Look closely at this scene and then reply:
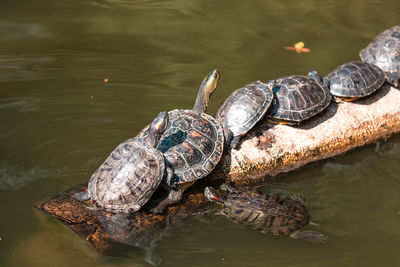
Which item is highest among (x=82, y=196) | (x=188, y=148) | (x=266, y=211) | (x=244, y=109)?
(x=244, y=109)

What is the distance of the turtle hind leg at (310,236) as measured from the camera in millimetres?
4547

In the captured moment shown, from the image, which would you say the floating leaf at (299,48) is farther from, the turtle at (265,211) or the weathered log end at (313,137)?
the turtle at (265,211)

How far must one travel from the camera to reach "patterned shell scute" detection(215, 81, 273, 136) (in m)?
5.34

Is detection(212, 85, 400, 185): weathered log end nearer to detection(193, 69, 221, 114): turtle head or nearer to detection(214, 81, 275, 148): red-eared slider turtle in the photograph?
detection(214, 81, 275, 148): red-eared slider turtle

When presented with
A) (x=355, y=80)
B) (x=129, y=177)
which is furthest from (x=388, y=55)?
(x=129, y=177)

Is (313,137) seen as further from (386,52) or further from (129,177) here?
(129,177)

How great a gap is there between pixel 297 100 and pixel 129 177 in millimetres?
2424

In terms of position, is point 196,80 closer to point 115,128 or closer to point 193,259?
point 115,128

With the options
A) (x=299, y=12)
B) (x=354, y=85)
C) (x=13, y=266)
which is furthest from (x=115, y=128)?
(x=299, y=12)

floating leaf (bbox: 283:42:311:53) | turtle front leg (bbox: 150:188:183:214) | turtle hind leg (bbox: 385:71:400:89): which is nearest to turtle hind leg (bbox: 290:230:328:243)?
turtle front leg (bbox: 150:188:183:214)

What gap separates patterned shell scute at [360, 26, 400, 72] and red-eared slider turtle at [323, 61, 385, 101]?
0.29m

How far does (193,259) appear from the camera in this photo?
4.27 meters

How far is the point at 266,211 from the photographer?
4.79 meters

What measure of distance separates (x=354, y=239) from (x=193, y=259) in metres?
1.69
